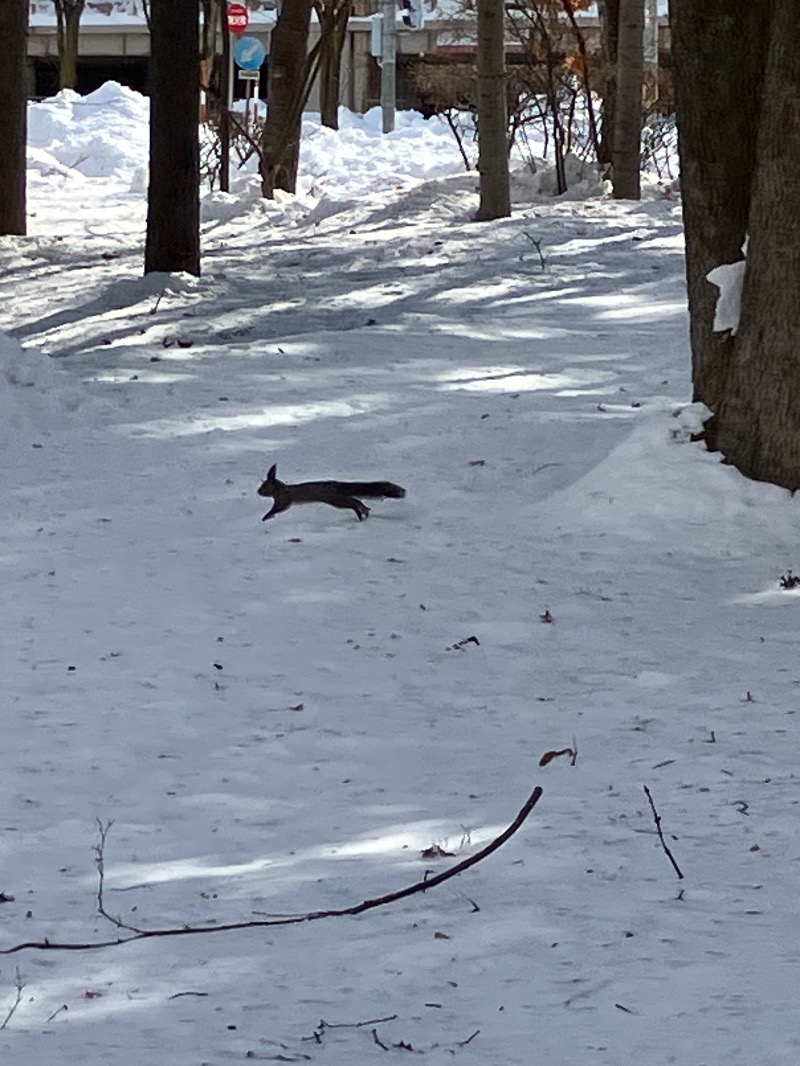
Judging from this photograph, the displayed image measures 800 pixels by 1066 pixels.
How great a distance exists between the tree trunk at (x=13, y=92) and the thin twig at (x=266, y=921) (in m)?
12.0

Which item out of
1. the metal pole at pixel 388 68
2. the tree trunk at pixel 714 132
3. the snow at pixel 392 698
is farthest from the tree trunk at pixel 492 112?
the metal pole at pixel 388 68

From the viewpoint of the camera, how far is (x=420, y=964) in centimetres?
323

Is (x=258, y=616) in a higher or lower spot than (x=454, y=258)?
lower

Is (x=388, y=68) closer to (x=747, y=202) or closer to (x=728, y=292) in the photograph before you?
(x=747, y=202)

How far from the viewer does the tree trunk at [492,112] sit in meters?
14.3

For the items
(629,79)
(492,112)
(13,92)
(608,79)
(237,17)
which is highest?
(237,17)

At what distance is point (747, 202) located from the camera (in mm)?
6727

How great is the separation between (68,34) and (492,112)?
24147 mm

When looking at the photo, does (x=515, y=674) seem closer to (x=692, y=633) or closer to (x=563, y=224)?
(x=692, y=633)

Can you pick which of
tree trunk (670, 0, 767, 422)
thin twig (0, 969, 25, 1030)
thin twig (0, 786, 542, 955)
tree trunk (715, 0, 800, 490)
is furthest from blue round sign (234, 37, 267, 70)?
thin twig (0, 969, 25, 1030)

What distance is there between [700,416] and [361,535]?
148 centimetres

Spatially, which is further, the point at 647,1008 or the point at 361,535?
the point at 361,535

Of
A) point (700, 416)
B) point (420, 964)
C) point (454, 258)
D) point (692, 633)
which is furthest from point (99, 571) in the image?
point (454, 258)

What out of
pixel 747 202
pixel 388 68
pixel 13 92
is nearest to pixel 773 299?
pixel 747 202
